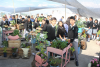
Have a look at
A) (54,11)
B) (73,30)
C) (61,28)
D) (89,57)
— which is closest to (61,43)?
(73,30)

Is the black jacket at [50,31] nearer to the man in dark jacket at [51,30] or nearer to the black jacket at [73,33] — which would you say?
the man in dark jacket at [51,30]

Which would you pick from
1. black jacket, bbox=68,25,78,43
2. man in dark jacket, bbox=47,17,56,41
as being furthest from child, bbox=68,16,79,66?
man in dark jacket, bbox=47,17,56,41

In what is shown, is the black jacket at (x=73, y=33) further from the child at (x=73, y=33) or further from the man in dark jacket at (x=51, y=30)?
the man in dark jacket at (x=51, y=30)

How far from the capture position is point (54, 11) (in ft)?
24.6

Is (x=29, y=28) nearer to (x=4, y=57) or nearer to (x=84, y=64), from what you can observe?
(x=4, y=57)

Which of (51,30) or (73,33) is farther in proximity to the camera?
(51,30)

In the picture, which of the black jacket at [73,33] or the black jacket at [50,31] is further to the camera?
the black jacket at [50,31]

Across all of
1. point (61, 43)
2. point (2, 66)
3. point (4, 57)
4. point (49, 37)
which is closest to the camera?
point (61, 43)

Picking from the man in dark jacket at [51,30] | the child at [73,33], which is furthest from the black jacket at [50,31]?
the child at [73,33]

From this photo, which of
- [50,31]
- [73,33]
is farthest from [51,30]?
[73,33]

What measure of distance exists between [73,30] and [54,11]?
466cm

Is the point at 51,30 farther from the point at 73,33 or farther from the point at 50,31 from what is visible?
the point at 73,33

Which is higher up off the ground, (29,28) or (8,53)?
(29,28)

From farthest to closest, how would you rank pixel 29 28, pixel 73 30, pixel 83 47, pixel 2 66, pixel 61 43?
pixel 29 28, pixel 83 47, pixel 2 66, pixel 73 30, pixel 61 43
